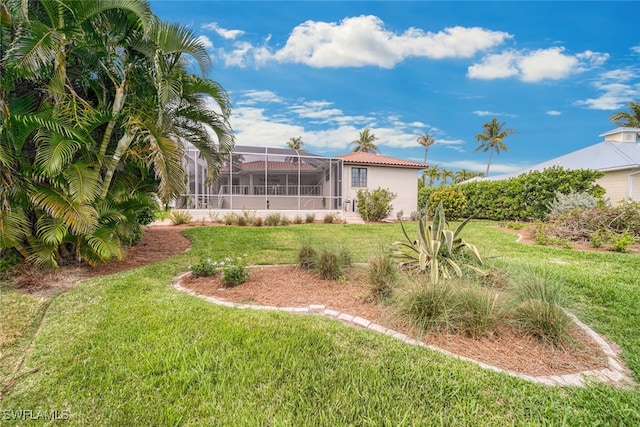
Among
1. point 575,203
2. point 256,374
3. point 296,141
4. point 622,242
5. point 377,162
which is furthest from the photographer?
point 296,141

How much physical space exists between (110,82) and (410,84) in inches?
548

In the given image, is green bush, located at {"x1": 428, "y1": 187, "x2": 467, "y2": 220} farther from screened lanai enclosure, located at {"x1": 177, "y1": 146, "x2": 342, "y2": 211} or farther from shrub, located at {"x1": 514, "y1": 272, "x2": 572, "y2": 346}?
shrub, located at {"x1": 514, "y1": 272, "x2": 572, "y2": 346}

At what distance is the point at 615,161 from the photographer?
1617 centimetres

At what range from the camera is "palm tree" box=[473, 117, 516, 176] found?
130 feet

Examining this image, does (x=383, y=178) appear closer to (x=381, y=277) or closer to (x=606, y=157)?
(x=606, y=157)

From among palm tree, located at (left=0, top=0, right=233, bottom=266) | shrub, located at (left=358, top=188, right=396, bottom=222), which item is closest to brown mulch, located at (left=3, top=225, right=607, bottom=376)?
palm tree, located at (left=0, top=0, right=233, bottom=266)

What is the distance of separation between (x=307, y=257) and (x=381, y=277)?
1.85m

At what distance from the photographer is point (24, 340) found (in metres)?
3.24

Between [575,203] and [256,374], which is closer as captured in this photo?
[256,374]

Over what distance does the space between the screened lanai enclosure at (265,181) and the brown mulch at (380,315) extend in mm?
11253

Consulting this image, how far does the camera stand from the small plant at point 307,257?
214 inches

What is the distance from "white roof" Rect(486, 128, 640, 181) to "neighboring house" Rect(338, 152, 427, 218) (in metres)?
7.12

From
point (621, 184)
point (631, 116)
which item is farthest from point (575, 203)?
point (631, 116)

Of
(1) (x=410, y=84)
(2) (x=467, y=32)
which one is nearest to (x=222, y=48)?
(2) (x=467, y=32)
